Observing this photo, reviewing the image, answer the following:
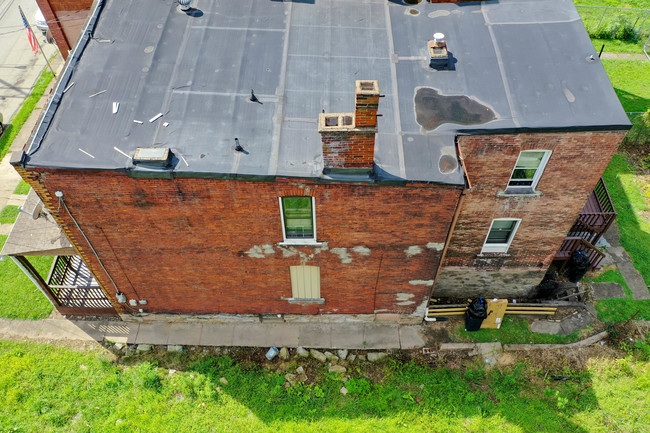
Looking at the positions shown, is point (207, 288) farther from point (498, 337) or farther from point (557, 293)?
point (557, 293)

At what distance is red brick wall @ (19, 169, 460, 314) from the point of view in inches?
523

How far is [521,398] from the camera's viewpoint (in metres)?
16.3

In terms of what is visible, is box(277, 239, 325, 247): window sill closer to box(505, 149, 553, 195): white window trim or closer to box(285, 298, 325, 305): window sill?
box(285, 298, 325, 305): window sill

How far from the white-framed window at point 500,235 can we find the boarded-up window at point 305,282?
6.34 metres

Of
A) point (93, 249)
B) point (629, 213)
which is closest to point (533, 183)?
point (629, 213)

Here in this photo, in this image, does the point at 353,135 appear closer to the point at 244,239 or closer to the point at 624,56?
the point at 244,239

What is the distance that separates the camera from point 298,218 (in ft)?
47.1

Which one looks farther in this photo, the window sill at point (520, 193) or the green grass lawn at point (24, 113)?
the green grass lawn at point (24, 113)

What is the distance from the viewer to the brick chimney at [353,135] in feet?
37.9

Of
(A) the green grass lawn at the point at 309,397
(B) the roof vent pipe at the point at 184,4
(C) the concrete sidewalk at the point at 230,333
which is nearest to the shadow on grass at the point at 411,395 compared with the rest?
(A) the green grass lawn at the point at 309,397

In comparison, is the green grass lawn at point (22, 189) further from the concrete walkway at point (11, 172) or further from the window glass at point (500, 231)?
the window glass at point (500, 231)

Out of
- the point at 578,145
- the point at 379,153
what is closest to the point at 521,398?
the point at 578,145

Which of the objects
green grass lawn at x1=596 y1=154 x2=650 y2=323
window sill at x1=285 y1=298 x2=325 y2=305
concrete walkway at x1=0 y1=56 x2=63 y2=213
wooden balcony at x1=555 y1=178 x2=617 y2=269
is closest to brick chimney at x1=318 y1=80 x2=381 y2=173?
window sill at x1=285 y1=298 x2=325 y2=305

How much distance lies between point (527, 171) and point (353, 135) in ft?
21.7
